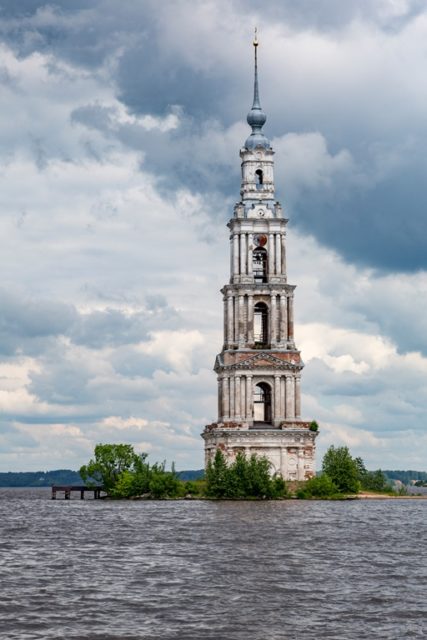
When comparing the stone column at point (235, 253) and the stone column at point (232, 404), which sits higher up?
the stone column at point (235, 253)

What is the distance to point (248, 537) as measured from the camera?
84938 millimetres

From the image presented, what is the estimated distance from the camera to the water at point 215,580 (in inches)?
1747

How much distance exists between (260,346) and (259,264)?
1235 centimetres

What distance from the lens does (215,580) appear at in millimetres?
58094

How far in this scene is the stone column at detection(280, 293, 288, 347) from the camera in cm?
15912

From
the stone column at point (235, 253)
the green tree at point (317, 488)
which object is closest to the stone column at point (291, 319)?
the stone column at point (235, 253)

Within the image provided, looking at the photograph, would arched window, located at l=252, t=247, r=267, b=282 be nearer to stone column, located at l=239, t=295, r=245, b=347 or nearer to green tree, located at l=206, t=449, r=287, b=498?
stone column, located at l=239, t=295, r=245, b=347

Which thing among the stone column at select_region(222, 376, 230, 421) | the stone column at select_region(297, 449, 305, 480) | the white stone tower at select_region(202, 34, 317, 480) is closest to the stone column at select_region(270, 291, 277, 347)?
Result: the white stone tower at select_region(202, 34, 317, 480)

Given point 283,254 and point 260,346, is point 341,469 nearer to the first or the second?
point 260,346

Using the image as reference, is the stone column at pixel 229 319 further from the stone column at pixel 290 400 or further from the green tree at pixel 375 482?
the green tree at pixel 375 482

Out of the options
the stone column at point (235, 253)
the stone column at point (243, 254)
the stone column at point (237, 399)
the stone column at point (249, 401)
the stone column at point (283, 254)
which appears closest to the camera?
the stone column at point (237, 399)

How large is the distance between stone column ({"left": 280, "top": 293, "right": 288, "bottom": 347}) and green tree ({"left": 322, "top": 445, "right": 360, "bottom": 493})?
53.6 feet

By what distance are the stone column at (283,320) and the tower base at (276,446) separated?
44.0 feet

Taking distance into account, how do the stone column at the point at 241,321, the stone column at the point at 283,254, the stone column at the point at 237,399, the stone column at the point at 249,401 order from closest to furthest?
1. the stone column at the point at 237,399
2. the stone column at the point at 249,401
3. the stone column at the point at 241,321
4. the stone column at the point at 283,254
